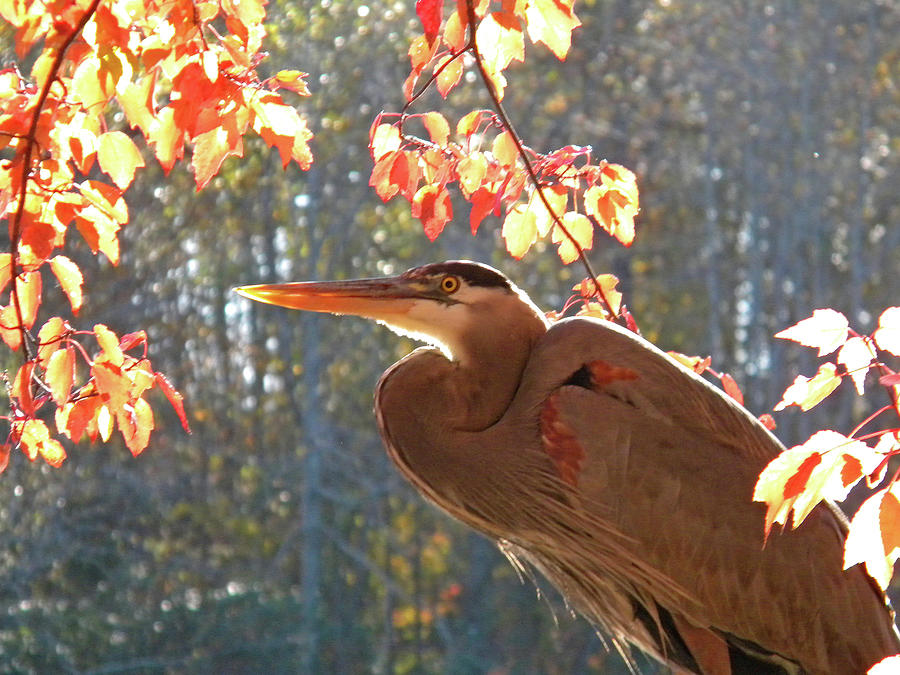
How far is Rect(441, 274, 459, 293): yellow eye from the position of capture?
1939mm

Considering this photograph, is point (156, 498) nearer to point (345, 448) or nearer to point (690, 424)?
point (345, 448)

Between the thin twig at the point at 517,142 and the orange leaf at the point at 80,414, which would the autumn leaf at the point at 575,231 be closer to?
the thin twig at the point at 517,142

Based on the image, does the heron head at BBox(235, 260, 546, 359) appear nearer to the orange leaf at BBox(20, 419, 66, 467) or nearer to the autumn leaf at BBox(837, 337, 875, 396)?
the orange leaf at BBox(20, 419, 66, 467)

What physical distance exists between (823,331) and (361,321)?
4025mm

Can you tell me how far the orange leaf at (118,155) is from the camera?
141 centimetres

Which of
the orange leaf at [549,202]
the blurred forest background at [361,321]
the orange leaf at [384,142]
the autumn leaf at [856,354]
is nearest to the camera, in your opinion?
the autumn leaf at [856,354]

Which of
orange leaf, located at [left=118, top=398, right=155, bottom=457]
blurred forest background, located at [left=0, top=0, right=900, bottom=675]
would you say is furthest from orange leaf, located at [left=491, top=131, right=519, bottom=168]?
blurred forest background, located at [left=0, top=0, right=900, bottom=675]

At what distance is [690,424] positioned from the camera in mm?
1932

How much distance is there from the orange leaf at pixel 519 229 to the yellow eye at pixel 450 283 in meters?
0.17

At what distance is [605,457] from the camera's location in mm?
1865

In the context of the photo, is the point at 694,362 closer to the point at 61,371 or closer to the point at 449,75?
the point at 449,75

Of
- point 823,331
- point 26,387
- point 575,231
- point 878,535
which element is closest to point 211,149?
point 26,387

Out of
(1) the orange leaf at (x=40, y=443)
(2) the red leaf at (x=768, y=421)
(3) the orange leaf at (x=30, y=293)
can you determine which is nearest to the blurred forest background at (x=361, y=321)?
(1) the orange leaf at (x=40, y=443)

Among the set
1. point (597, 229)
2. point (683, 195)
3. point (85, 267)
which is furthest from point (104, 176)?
point (683, 195)
